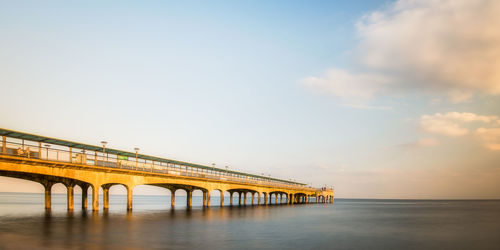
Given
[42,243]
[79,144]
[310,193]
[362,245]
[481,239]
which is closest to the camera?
[42,243]

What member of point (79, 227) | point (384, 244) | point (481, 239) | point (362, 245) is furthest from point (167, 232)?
point (481, 239)

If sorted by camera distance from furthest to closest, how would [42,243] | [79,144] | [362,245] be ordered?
[79,144] < [362,245] < [42,243]

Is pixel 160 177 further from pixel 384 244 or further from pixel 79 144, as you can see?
pixel 384 244

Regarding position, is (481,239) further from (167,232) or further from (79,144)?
(79,144)

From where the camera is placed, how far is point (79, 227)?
29922 mm

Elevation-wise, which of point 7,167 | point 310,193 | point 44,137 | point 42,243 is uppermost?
point 44,137

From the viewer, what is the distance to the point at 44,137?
39438 millimetres

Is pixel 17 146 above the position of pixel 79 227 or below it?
above

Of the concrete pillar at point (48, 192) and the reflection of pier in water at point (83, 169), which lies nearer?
the reflection of pier in water at point (83, 169)

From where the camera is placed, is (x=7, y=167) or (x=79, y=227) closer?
(x=79, y=227)

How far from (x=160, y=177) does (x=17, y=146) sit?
21.2 m

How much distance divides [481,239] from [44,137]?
46.5 m

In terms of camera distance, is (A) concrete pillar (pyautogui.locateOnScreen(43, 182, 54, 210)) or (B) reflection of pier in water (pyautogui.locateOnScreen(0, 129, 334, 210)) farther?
(A) concrete pillar (pyautogui.locateOnScreen(43, 182, 54, 210))

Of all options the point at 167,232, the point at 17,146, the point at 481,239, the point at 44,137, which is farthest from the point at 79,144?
the point at 481,239
